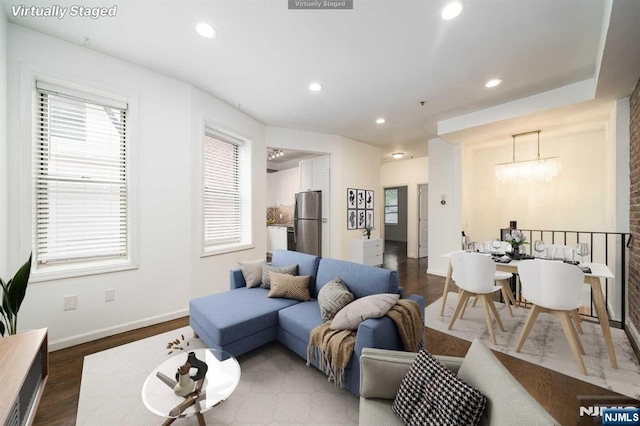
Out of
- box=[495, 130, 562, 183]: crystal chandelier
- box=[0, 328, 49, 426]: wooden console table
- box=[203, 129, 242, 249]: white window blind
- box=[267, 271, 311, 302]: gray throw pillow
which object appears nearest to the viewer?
box=[0, 328, 49, 426]: wooden console table

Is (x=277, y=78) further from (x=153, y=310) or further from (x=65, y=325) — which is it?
(x=65, y=325)

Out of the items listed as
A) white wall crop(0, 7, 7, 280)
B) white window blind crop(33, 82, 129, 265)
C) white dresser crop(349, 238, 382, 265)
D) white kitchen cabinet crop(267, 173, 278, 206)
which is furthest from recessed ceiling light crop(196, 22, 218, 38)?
white kitchen cabinet crop(267, 173, 278, 206)

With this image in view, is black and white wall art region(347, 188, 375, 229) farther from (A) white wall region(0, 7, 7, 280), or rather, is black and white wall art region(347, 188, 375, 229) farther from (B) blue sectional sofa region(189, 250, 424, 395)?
(A) white wall region(0, 7, 7, 280)

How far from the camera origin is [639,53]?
6.90 feet

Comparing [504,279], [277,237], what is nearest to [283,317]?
[504,279]

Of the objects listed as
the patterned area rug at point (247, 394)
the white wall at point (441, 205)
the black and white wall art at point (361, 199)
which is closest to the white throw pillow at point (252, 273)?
the patterned area rug at point (247, 394)

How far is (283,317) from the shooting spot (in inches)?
87.4

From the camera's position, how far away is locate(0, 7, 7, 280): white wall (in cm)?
203

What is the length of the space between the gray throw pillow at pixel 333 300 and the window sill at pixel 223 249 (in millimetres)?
1981

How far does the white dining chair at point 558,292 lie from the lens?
83.1 inches

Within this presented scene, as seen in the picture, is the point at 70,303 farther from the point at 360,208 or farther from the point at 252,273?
the point at 360,208

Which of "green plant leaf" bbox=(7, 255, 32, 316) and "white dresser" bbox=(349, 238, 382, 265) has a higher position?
"green plant leaf" bbox=(7, 255, 32, 316)

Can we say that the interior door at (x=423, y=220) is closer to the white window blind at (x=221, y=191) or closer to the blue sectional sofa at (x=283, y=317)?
the white window blind at (x=221, y=191)

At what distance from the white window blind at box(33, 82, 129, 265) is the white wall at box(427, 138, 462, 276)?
504cm
